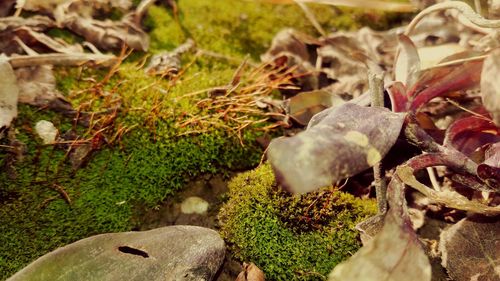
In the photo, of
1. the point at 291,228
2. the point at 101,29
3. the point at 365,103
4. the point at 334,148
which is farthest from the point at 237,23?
the point at 334,148

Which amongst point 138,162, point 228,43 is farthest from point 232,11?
point 138,162

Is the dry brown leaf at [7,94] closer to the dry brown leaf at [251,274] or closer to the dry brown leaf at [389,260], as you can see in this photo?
the dry brown leaf at [251,274]

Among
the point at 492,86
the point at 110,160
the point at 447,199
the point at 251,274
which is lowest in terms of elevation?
the point at 251,274

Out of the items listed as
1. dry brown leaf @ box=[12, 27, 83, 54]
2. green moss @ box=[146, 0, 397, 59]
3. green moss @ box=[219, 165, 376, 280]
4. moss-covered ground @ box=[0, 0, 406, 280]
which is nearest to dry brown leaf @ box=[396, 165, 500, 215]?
green moss @ box=[219, 165, 376, 280]

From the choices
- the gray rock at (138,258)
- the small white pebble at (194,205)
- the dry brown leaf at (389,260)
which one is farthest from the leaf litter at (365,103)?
the small white pebble at (194,205)

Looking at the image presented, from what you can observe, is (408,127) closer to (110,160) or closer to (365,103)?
(365,103)
